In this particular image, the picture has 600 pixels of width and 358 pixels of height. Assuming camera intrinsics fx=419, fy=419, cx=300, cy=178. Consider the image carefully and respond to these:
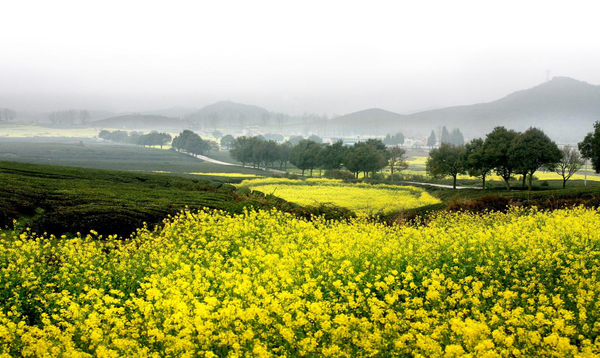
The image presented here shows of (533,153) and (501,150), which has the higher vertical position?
(501,150)

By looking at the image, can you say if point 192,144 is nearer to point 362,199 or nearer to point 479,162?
point 479,162

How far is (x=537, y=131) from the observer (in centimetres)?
4900

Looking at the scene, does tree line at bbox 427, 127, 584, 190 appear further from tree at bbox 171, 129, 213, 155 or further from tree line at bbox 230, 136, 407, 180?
tree at bbox 171, 129, 213, 155

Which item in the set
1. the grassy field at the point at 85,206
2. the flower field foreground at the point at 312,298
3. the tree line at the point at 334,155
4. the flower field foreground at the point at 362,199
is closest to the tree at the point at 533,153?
the flower field foreground at the point at 362,199

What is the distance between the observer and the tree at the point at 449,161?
5741 cm

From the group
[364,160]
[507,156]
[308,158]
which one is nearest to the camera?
[507,156]

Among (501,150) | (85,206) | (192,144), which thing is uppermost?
(192,144)

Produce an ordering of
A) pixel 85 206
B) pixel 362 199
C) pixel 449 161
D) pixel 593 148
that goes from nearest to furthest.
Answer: pixel 85 206
pixel 362 199
pixel 593 148
pixel 449 161

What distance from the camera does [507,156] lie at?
161 feet

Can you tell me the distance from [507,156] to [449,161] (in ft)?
31.9

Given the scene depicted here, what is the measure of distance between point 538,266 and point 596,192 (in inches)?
1039

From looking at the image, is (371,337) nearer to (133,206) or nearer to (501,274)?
(501,274)

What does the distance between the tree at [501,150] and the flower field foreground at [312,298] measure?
35.8 metres

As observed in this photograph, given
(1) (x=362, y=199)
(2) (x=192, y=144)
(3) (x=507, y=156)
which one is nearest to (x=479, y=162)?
(3) (x=507, y=156)
